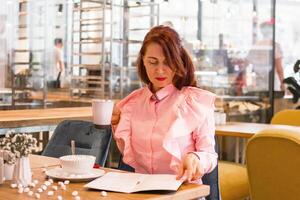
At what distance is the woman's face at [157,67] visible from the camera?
7.45 ft

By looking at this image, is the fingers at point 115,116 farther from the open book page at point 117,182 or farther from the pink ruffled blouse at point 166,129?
the open book page at point 117,182

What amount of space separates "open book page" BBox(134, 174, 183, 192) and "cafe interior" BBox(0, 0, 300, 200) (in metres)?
0.43

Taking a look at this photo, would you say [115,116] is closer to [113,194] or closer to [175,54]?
[175,54]

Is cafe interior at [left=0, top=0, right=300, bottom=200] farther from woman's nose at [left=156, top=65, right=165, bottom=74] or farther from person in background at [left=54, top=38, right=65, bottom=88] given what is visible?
woman's nose at [left=156, top=65, right=165, bottom=74]

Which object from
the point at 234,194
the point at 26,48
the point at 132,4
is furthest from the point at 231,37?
the point at 234,194

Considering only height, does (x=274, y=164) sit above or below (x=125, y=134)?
below

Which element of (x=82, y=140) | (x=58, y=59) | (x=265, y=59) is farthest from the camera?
(x=265, y=59)

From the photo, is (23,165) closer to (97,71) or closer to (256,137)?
(256,137)

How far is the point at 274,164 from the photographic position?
98.7 inches

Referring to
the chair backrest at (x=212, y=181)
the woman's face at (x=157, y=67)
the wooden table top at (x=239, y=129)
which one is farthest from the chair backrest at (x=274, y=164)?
the wooden table top at (x=239, y=129)

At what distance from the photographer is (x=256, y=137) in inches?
100

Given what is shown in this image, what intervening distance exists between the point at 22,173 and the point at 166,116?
0.66 meters

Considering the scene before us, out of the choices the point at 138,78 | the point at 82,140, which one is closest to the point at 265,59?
the point at 138,78

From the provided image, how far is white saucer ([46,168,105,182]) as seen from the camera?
2.02 meters
